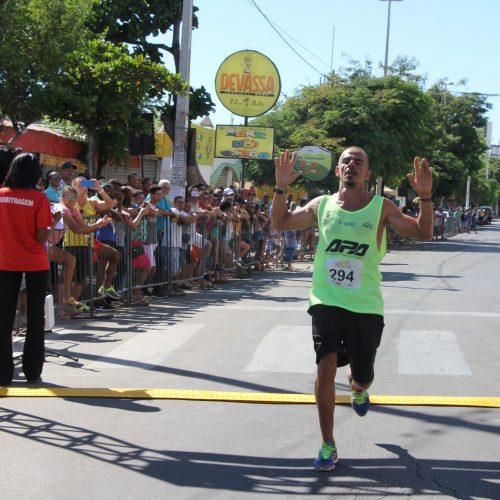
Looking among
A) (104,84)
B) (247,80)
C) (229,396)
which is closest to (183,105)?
(104,84)

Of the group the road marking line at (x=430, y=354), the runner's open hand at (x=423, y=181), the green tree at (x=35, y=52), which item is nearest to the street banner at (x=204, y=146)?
the green tree at (x=35, y=52)

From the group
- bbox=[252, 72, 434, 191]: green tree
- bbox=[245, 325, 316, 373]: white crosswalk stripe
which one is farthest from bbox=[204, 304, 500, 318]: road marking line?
bbox=[252, 72, 434, 191]: green tree

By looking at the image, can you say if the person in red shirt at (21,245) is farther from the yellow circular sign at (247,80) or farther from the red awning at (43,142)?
the yellow circular sign at (247,80)

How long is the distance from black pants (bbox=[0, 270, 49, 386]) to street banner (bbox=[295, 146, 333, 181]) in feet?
84.9

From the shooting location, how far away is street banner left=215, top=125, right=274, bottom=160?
78.5 ft

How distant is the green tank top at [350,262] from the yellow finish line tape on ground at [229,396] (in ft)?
5.80

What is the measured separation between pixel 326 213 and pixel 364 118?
31.3m

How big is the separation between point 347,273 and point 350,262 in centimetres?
7

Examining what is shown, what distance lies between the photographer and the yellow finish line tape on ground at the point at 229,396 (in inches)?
273

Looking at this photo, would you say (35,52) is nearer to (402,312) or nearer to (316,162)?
(402,312)

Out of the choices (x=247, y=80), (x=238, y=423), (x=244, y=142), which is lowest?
(x=238, y=423)

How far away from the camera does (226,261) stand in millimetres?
18203

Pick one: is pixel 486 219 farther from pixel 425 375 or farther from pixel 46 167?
pixel 425 375

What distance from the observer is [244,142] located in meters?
23.9
